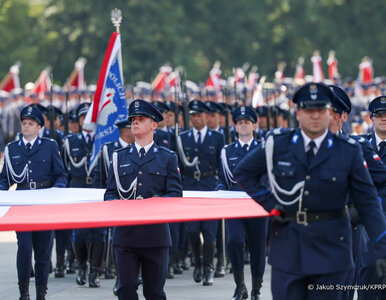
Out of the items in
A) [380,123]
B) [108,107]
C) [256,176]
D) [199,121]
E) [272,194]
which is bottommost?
[272,194]

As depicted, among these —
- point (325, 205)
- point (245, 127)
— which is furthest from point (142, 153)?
point (245, 127)

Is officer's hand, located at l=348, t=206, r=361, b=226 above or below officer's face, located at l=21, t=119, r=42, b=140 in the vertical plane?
below

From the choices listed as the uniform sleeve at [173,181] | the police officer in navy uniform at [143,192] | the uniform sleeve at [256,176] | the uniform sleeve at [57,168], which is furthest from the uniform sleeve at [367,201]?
the uniform sleeve at [57,168]

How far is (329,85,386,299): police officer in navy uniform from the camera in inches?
332

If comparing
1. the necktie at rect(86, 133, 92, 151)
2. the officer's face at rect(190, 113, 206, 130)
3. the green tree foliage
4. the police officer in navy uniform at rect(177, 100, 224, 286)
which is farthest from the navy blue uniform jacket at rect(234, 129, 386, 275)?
the green tree foliage

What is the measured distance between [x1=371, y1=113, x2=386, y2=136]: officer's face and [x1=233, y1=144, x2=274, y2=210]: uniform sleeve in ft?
9.94

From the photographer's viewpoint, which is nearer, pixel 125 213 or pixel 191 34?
pixel 125 213

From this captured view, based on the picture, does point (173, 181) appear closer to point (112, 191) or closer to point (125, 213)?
point (112, 191)

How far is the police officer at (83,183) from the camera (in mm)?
13711

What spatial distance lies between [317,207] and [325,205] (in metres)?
0.06

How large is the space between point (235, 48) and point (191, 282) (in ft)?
177

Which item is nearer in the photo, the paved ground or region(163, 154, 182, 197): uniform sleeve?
region(163, 154, 182, 197): uniform sleeve

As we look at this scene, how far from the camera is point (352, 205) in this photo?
8906 millimetres

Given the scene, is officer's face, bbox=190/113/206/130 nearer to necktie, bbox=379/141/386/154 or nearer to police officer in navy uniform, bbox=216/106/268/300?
police officer in navy uniform, bbox=216/106/268/300
